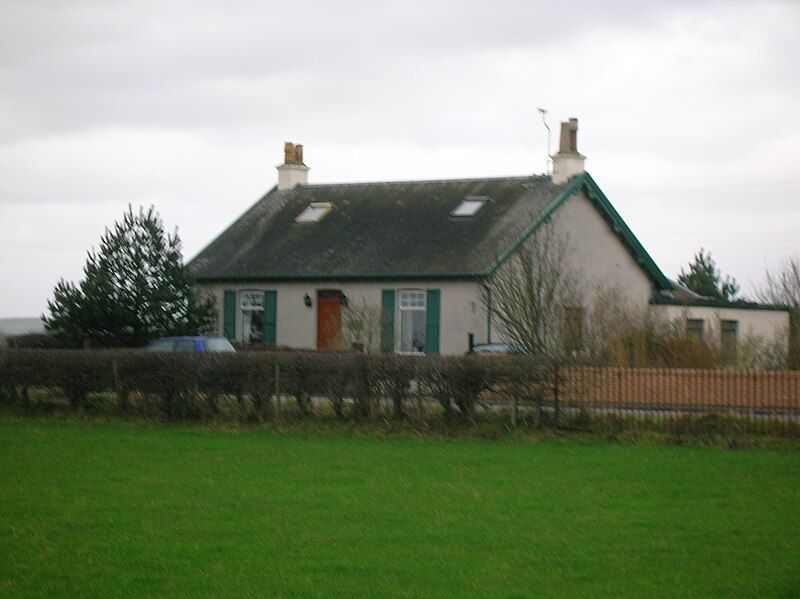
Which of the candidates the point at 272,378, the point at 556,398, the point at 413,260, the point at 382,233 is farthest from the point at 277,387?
the point at 382,233

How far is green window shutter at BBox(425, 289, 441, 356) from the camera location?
106 ft

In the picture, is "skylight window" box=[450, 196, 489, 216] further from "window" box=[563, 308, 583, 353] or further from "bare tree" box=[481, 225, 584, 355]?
"window" box=[563, 308, 583, 353]

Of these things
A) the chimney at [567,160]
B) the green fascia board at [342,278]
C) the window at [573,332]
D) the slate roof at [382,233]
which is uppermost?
the chimney at [567,160]

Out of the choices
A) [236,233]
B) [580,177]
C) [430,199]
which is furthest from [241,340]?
[580,177]

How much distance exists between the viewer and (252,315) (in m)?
36.1

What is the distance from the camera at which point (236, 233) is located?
127ft

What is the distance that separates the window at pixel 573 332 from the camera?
931 inches

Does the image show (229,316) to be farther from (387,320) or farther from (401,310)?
(387,320)

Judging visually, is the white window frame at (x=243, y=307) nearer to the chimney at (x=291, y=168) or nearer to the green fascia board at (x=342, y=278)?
the green fascia board at (x=342, y=278)

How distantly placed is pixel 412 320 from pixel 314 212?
6.79 meters

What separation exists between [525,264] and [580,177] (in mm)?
8668

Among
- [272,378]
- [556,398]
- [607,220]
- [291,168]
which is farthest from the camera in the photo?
[291,168]

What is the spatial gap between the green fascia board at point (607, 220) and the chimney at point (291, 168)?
1081 centimetres

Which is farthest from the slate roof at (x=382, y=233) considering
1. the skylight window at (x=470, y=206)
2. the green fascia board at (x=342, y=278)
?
the skylight window at (x=470, y=206)
